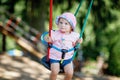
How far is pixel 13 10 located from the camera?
1352cm

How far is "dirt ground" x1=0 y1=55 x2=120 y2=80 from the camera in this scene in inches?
280

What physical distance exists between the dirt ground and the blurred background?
13.0 inches

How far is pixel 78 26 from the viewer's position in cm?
1347

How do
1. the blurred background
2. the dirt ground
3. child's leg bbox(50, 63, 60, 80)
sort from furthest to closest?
1. the blurred background
2. the dirt ground
3. child's leg bbox(50, 63, 60, 80)

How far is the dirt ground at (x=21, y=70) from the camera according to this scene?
711 cm

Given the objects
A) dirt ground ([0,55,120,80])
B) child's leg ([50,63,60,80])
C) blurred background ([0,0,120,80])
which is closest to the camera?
child's leg ([50,63,60,80])

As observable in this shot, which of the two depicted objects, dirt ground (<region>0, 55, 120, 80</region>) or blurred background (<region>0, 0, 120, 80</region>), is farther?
blurred background (<region>0, 0, 120, 80</region>)

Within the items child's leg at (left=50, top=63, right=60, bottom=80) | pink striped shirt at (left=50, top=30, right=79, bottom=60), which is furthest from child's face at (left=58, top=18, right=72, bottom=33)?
child's leg at (left=50, top=63, right=60, bottom=80)

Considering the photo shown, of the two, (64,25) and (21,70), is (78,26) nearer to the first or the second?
(21,70)

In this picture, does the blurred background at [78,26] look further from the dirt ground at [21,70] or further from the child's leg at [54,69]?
the child's leg at [54,69]

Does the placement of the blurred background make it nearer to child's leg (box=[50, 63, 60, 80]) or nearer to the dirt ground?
the dirt ground

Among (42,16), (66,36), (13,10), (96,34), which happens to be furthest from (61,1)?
(66,36)

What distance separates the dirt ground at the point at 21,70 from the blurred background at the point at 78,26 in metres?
0.33

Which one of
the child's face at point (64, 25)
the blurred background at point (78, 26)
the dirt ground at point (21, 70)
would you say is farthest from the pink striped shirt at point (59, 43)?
the blurred background at point (78, 26)
